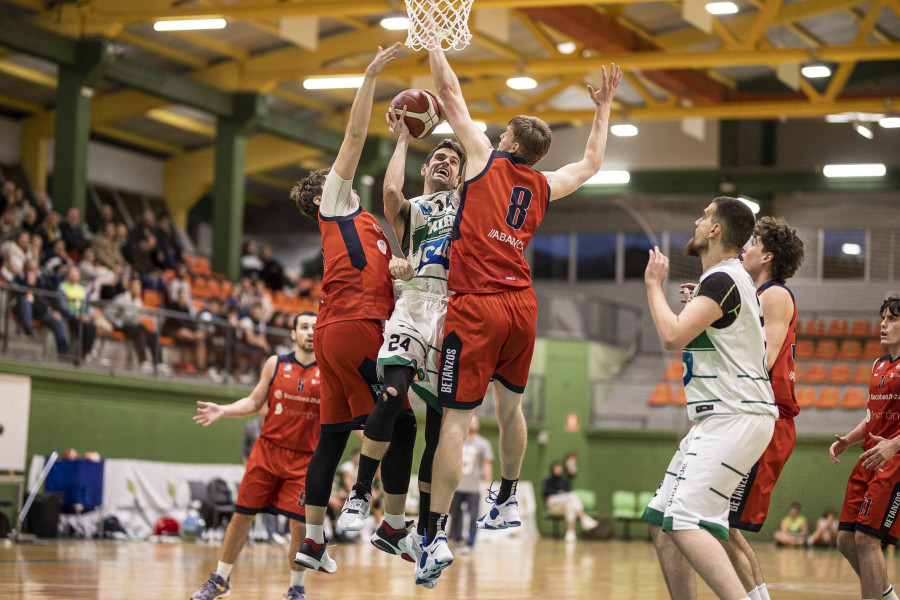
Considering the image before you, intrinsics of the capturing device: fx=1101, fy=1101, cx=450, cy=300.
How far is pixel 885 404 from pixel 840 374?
1922 centimetres

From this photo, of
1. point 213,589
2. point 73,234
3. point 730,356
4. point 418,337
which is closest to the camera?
point 730,356

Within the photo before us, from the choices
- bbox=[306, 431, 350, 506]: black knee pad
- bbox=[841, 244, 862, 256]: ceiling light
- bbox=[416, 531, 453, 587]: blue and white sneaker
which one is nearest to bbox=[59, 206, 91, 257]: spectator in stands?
bbox=[306, 431, 350, 506]: black knee pad

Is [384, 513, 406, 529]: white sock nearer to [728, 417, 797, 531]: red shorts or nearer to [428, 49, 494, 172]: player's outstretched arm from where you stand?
[728, 417, 797, 531]: red shorts

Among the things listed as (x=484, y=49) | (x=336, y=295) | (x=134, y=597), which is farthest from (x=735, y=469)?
(x=484, y=49)

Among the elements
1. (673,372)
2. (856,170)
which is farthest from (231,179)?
(856,170)

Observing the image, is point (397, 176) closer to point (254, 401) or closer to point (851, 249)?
point (254, 401)

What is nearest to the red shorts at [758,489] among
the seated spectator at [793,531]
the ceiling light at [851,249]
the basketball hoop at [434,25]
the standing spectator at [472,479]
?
the basketball hoop at [434,25]

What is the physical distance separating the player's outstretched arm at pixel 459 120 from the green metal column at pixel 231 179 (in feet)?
62.7

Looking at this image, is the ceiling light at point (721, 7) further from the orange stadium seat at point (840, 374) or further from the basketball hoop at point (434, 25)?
the basketball hoop at point (434, 25)

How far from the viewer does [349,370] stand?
7.13 metres

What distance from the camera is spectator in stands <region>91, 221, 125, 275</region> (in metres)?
20.8

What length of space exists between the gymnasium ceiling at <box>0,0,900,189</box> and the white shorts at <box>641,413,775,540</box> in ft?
44.8

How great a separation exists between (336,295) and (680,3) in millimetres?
15480

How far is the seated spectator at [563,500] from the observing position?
82.8 feet
